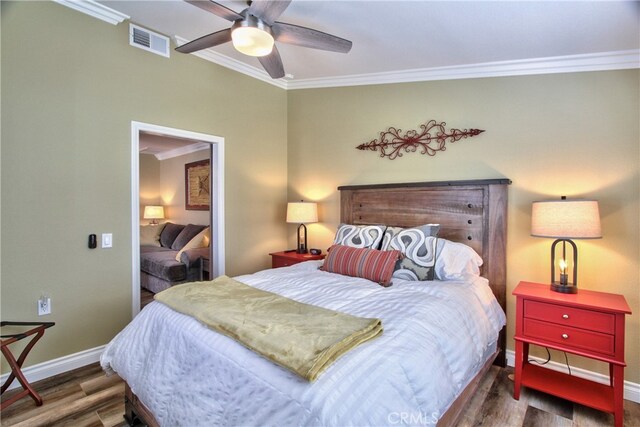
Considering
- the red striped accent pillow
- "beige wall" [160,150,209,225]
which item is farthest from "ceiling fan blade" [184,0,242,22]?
"beige wall" [160,150,209,225]

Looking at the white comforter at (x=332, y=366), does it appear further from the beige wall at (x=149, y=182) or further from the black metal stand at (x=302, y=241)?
the beige wall at (x=149, y=182)

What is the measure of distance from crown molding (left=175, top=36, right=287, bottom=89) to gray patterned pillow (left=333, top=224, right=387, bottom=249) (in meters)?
1.96

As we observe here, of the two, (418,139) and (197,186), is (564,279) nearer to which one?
(418,139)

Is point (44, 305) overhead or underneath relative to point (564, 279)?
underneath

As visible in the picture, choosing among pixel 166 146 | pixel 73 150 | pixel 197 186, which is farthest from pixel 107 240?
pixel 166 146

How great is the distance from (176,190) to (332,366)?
6088 millimetres

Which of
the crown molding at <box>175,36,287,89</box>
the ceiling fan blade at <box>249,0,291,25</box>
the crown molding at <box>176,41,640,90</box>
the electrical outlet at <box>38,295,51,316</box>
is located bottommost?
the electrical outlet at <box>38,295,51,316</box>

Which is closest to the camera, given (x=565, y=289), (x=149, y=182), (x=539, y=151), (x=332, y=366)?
(x=332, y=366)

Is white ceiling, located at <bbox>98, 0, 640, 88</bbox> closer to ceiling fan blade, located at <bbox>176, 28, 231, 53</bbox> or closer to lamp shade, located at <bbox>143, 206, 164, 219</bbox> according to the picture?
ceiling fan blade, located at <bbox>176, 28, 231, 53</bbox>

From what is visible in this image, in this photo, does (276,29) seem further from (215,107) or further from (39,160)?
(39,160)

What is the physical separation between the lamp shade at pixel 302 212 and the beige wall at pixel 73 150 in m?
1.25

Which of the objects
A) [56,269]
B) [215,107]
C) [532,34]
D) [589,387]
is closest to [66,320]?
[56,269]

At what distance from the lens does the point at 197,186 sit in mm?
5859

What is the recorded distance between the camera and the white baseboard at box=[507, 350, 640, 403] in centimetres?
226
